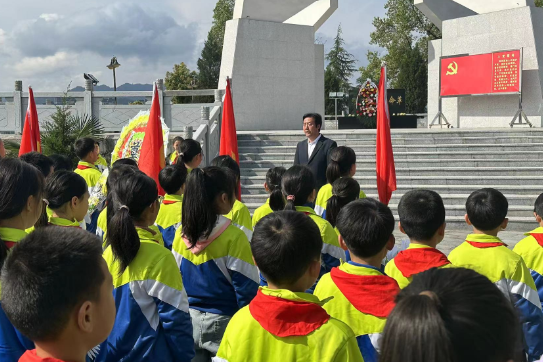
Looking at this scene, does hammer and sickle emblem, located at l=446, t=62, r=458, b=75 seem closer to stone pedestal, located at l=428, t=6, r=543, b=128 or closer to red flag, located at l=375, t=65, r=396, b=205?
stone pedestal, located at l=428, t=6, r=543, b=128

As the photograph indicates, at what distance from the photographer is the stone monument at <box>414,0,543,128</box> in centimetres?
1473

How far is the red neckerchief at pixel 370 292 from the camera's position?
2.01m

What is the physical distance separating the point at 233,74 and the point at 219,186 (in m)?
12.4

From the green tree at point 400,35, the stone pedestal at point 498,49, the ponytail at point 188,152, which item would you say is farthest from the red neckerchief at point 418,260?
the green tree at point 400,35

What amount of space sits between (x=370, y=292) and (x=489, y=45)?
15.3 m

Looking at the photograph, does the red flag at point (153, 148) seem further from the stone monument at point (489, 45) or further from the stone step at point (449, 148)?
the stone monument at point (489, 45)

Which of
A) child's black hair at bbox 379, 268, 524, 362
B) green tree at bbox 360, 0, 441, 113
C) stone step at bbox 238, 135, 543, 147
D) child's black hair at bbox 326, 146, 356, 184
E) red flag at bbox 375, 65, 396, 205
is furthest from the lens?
green tree at bbox 360, 0, 441, 113

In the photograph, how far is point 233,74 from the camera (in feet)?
48.5

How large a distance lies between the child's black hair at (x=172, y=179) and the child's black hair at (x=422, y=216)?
173 cm

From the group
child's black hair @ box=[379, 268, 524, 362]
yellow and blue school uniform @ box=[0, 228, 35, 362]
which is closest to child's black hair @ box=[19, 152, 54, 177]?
yellow and blue school uniform @ box=[0, 228, 35, 362]

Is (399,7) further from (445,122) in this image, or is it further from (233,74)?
(233,74)

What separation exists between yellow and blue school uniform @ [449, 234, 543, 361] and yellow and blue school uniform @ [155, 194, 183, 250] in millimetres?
1862

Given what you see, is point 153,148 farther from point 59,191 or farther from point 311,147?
point 59,191

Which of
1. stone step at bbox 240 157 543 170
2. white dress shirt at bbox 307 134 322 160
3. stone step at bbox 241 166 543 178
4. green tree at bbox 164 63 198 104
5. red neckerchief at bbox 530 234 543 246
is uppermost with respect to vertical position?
green tree at bbox 164 63 198 104
